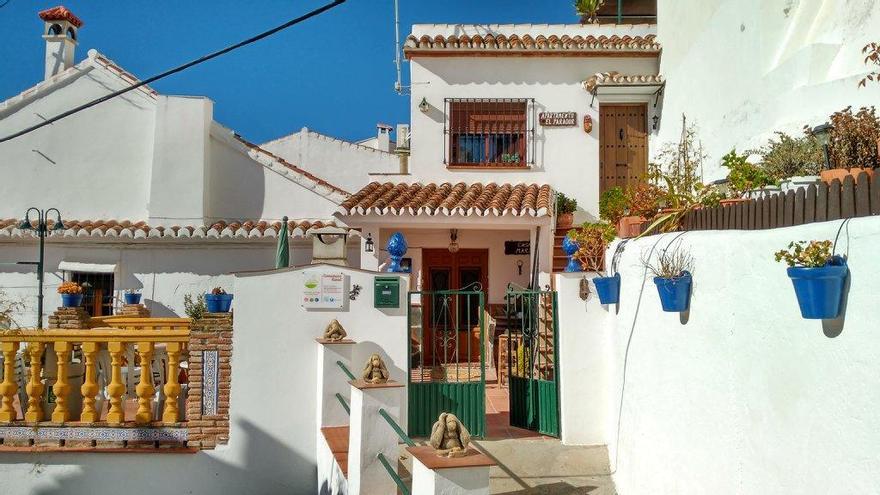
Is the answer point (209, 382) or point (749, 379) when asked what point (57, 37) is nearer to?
point (209, 382)

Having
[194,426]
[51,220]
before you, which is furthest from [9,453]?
[51,220]

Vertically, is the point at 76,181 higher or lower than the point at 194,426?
higher

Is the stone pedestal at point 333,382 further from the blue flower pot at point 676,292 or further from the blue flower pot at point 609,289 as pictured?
the blue flower pot at point 676,292

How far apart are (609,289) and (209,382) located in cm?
477

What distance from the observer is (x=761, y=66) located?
902 cm

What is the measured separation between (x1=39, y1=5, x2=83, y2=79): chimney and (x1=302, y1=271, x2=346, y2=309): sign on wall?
36.5ft

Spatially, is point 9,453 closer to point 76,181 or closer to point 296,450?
point 296,450

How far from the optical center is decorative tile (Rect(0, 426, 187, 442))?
7.36 metres

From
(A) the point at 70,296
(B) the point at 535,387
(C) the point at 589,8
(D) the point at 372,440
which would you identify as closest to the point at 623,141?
(C) the point at 589,8

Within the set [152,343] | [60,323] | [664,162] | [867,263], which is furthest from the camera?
[664,162]

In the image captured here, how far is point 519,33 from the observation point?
14.9 metres

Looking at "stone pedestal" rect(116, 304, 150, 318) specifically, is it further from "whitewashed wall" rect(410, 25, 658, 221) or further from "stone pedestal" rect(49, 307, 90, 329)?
"whitewashed wall" rect(410, 25, 658, 221)

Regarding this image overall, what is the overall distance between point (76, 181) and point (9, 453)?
8485 mm

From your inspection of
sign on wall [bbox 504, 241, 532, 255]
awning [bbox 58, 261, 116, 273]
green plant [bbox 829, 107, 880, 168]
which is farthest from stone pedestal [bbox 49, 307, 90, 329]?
green plant [bbox 829, 107, 880, 168]
